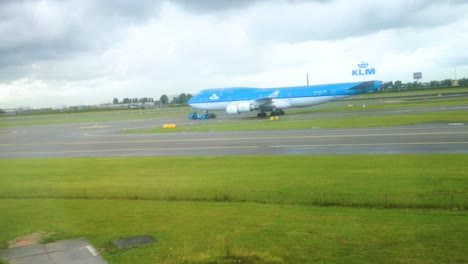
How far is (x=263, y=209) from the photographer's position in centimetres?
1146

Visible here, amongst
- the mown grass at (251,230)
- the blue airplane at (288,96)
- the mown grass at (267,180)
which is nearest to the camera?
the mown grass at (251,230)

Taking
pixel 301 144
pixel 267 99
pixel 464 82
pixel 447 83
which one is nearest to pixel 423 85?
pixel 447 83

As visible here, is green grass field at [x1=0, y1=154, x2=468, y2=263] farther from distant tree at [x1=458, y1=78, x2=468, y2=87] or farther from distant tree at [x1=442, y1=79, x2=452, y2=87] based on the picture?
distant tree at [x1=442, y1=79, x2=452, y2=87]

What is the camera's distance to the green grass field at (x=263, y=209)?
27.0 feet

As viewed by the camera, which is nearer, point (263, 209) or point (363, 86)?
point (263, 209)

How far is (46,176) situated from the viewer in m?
18.5

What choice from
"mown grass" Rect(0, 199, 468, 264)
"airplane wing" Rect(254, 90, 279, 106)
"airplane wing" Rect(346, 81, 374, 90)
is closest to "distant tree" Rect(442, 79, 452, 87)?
"airplane wing" Rect(346, 81, 374, 90)

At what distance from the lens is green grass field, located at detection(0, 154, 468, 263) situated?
27.0ft

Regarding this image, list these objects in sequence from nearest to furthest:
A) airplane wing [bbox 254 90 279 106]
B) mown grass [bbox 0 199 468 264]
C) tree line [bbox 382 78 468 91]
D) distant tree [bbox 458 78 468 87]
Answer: mown grass [bbox 0 199 468 264] → airplane wing [bbox 254 90 279 106] → distant tree [bbox 458 78 468 87] → tree line [bbox 382 78 468 91]

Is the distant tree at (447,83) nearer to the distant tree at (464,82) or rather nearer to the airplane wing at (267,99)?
the distant tree at (464,82)

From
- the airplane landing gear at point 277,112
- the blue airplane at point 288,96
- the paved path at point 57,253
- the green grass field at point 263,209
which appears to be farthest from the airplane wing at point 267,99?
the paved path at point 57,253

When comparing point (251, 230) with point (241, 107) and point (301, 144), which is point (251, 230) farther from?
point (241, 107)

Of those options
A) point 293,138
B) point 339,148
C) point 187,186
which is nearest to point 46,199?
point 187,186

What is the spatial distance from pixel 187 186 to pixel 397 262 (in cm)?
863
